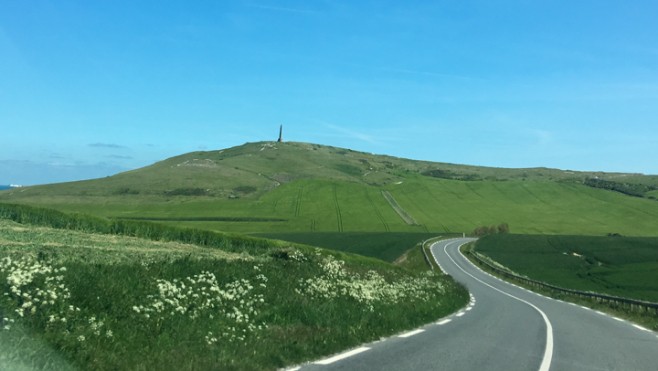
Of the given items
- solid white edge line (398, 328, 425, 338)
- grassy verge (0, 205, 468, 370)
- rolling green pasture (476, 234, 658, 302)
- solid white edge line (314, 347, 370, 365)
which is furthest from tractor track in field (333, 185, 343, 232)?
solid white edge line (314, 347, 370, 365)

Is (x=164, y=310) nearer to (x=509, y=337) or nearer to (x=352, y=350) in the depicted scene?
(x=352, y=350)

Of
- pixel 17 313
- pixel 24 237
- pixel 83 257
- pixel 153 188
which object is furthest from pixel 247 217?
pixel 17 313

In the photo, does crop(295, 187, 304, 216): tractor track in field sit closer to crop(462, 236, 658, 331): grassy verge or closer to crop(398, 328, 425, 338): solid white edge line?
crop(462, 236, 658, 331): grassy verge

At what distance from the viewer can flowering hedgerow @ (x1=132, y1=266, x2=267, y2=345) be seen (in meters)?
12.0

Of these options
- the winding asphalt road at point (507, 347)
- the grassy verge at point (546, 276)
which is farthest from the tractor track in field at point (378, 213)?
the winding asphalt road at point (507, 347)

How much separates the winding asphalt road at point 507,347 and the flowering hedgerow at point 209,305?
2.15m

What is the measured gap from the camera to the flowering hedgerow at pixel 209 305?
12008mm

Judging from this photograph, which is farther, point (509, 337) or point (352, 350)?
point (509, 337)

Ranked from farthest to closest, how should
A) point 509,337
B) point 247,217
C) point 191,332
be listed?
point 247,217 → point 509,337 → point 191,332

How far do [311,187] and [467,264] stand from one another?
103 metres

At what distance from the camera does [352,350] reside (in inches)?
512

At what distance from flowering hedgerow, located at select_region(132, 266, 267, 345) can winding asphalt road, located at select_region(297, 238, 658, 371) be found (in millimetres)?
2150

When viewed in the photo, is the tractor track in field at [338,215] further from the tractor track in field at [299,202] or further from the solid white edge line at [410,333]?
the solid white edge line at [410,333]

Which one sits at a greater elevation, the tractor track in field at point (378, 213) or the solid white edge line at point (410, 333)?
the tractor track in field at point (378, 213)
